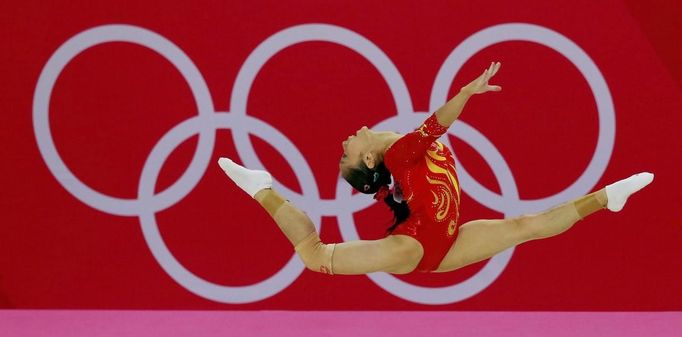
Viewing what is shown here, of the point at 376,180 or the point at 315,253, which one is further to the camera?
the point at 376,180

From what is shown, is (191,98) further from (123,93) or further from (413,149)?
(413,149)

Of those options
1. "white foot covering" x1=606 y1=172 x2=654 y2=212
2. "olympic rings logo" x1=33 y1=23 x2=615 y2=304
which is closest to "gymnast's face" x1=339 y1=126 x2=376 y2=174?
"white foot covering" x1=606 y1=172 x2=654 y2=212

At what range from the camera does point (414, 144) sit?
5.79m

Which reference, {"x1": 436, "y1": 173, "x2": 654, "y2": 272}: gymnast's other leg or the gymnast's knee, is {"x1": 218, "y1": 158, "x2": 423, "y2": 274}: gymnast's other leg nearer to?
the gymnast's knee

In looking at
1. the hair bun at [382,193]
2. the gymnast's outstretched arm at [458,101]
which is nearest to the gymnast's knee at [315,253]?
the hair bun at [382,193]

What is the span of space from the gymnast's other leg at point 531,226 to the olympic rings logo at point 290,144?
64.9 inches

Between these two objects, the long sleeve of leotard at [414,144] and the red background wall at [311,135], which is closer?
the long sleeve of leotard at [414,144]

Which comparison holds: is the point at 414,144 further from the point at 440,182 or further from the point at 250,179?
the point at 250,179

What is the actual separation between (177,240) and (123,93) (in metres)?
1.19

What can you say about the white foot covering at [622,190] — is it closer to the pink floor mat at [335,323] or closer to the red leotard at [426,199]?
the red leotard at [426,199]

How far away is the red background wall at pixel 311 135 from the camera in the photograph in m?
7.53

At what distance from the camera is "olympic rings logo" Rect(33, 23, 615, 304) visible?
A: 7.55 m

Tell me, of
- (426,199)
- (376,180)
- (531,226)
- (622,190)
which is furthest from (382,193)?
(622,190)

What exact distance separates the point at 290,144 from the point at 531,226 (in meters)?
2.44
